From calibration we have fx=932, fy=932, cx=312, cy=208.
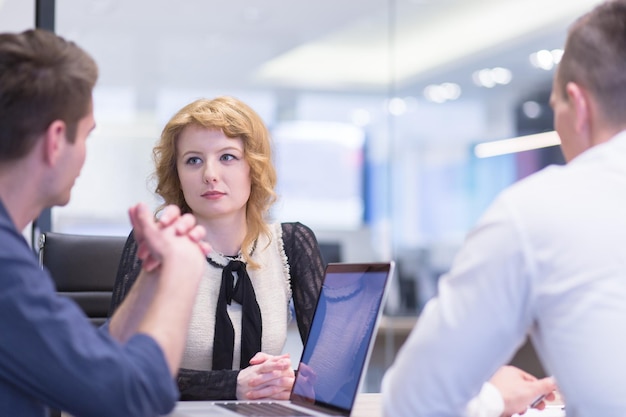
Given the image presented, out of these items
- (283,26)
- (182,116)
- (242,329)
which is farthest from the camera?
(283,26)

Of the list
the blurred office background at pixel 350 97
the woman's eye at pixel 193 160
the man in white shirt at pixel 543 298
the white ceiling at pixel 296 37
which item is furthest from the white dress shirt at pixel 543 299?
the white ceiling at pixel 296 37

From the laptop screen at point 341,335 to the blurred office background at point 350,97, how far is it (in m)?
1.50

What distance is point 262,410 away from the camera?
179cm

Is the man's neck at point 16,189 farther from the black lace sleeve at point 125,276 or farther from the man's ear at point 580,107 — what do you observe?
the black lace sleeve at point 125,276

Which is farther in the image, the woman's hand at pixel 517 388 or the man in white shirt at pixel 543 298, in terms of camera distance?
the woman's hand at pixel 517 388

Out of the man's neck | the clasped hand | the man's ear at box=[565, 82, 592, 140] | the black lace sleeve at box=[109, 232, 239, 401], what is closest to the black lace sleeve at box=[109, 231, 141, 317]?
the black lace sleeve at box=[109, 232, 239, 401]

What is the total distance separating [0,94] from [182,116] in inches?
46.4

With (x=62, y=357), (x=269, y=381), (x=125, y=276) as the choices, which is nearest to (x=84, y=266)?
(x=125, y=276)

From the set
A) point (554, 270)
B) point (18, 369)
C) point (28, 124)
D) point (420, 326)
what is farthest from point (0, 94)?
point (554, 270)

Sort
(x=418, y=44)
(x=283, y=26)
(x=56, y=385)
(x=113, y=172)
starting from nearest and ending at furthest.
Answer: (x=56, y=385)
(x=113, y=172)
(x=283, y=26)
(x=418, y=44)

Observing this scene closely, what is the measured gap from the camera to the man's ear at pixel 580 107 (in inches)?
52.1

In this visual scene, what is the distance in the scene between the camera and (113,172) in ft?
14.6

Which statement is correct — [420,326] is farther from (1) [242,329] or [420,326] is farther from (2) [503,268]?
(1) [242,329]

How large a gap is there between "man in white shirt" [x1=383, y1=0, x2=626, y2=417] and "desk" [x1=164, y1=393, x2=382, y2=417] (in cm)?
53
